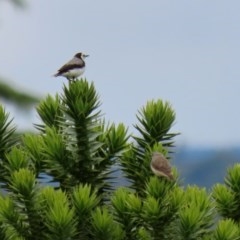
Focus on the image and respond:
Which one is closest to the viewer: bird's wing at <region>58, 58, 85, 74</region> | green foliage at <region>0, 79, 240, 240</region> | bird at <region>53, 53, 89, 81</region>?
green foliage at <region>0, 79, 240, 240</region>

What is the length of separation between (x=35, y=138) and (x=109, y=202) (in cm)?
48

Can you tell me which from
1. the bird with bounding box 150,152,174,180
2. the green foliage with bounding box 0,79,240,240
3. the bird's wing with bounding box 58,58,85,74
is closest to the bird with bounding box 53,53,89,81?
the bird's wing with bounding box 58,58,85,74

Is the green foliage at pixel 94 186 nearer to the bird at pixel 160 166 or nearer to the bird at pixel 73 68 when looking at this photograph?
the bird at pixel 160 166

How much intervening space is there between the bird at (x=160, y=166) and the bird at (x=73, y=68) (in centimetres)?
84

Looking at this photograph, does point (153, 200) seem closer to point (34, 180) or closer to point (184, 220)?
point (184, 220)

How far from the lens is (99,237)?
3.84 m

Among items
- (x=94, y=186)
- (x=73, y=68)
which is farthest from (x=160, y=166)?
(x=73, y=68)

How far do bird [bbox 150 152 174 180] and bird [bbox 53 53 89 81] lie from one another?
0.84 metres

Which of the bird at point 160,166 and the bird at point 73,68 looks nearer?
the bird at point 160,166

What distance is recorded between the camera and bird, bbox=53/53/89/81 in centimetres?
493

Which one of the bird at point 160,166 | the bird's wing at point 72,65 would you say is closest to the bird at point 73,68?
the bird's wing at point 72,65

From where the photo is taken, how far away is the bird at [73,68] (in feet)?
16.2

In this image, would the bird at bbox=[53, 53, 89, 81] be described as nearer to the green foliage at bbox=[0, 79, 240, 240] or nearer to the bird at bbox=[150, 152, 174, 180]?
the green foliage at bbox=[0, 79, 240, 240]

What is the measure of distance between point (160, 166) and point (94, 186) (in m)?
0.36
